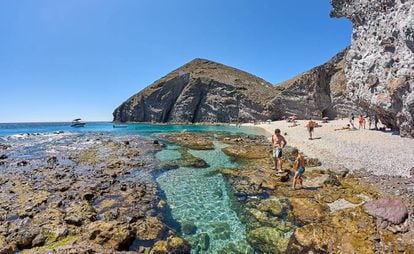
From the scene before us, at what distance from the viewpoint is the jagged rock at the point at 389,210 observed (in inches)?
293

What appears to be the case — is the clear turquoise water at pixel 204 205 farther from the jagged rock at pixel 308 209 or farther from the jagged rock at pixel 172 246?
the jagged rock at pixel 308 209

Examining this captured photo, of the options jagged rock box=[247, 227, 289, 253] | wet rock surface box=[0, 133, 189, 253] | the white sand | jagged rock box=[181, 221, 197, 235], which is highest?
the white sand

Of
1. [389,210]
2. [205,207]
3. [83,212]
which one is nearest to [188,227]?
[205,207]

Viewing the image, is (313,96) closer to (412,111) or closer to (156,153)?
(412,111)

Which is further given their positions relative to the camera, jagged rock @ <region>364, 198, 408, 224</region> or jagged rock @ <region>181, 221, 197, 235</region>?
jagged rock @ <region>181, 221, 197, 235</region>

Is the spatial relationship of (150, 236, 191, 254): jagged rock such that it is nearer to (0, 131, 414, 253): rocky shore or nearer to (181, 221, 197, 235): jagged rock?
(0, 131, 414, 253): rocky shore

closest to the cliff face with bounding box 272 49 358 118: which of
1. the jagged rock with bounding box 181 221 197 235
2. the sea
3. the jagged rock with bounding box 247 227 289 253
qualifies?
the sea

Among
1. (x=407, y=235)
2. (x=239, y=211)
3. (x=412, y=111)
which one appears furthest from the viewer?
(x=412, y=111)

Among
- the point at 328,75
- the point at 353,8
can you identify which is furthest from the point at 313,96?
the point at 353,8

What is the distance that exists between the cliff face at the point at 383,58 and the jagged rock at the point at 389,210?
48.0 feet

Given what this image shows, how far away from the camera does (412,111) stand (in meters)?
18.3

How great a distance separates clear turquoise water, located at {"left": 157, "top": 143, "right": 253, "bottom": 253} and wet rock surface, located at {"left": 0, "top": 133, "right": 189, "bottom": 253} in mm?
833

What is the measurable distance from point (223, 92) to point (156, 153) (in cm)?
6620

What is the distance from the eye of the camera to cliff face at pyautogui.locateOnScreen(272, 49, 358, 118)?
57688mm
